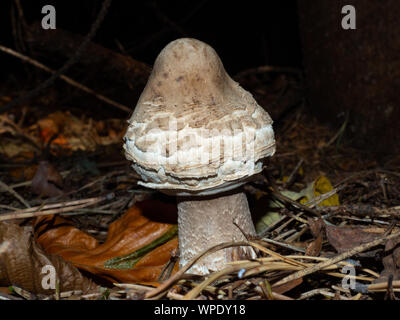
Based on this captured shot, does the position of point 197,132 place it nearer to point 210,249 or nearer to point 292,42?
point 210,249

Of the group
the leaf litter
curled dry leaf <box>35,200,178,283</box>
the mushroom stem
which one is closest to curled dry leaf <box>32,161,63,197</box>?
the leaf litter

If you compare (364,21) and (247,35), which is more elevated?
(247,35)

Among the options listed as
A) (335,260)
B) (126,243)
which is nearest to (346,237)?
(335,260)

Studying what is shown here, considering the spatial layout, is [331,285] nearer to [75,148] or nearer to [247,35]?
[75,148]

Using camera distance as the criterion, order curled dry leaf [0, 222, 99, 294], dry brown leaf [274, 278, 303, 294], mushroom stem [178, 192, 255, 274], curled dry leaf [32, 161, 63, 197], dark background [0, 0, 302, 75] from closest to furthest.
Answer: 1. dry brown leaf [274, 278, 303, 294]
2. curled dry leaf [0, 222, 99, 294]
3. mushroom stem [178, 192, 255, 274]
4. curled dry leaf [32, 161, 63, 197]
5. dark background [0, 0, 302, 75]

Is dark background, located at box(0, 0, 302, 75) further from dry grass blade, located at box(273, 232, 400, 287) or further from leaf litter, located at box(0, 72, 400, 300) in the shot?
dry grass blade, located at box(273, 232, 400, 287)

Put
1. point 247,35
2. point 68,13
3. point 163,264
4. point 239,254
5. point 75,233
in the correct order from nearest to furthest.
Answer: point 239,254 < point 163,264 < point 75,233 < point 68,13 < point 247,35

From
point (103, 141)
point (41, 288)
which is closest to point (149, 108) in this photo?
point (41, 288)
